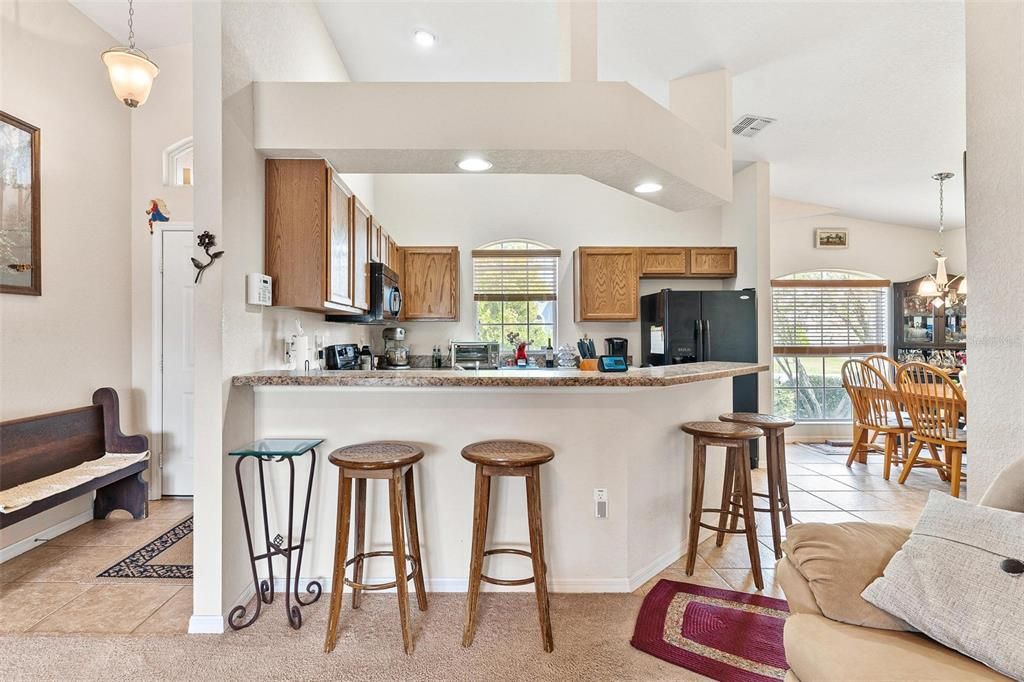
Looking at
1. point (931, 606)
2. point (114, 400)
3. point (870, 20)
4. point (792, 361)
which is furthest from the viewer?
point (792, 361)

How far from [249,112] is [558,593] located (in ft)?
9.14

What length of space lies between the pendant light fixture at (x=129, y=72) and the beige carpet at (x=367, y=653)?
107 inches

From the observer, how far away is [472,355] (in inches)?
190

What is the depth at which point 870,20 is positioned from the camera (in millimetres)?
2652

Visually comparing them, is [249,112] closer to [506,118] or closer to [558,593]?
[506,118]

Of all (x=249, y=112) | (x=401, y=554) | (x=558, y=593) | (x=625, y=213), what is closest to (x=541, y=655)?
(x=558, y=593)

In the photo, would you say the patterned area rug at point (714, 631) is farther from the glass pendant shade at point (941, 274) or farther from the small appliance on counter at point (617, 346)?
the glass pendant shade at point (941, 274)

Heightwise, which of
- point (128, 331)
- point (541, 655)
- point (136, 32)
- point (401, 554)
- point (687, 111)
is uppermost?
point (136, 32)

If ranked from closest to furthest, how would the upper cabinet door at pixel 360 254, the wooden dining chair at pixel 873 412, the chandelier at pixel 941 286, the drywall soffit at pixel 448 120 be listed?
the drywall soffit at pixel 448 120 → the upper cabinet door at pixel 360 254 → the wooden dining chair at pixel 873 412 → the chandelier at pixel 941 286

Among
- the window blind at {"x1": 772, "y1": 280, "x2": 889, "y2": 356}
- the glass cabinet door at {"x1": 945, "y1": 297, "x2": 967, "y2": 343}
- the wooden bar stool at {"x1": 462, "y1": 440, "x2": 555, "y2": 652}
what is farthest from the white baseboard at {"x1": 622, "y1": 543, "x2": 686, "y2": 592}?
the glass cabinet door at {"x1": 945, "y1": 297, "x2": 967, "y2": 343}

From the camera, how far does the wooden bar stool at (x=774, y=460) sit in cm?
257

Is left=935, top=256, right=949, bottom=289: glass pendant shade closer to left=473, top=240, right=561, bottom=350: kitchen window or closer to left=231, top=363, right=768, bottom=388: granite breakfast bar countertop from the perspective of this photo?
left=473, top=240, right=561, bottom=350: kitchen window

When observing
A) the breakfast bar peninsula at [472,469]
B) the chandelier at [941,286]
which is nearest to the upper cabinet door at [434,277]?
the breakfast bar peninsula at [472,469]

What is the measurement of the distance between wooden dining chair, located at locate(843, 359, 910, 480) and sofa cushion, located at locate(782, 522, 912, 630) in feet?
12.0
